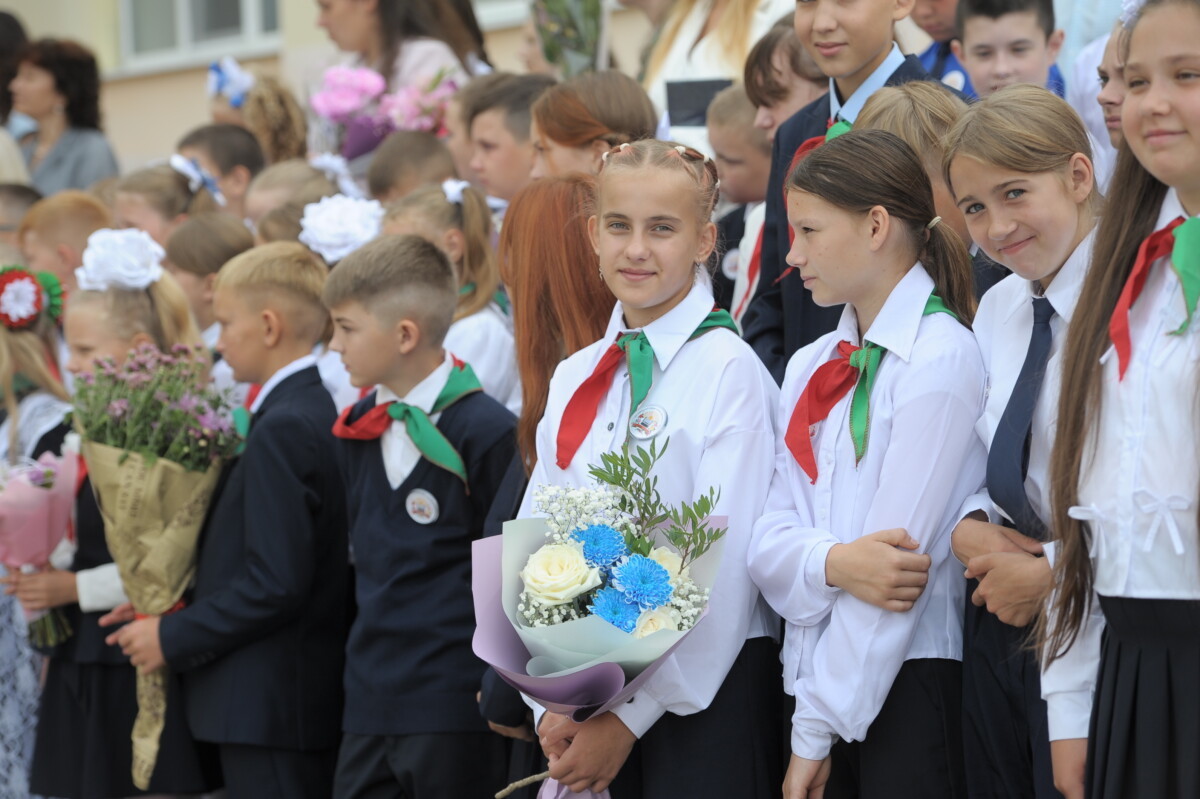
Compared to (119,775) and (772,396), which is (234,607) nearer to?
(119,775)

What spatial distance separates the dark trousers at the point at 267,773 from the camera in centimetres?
449

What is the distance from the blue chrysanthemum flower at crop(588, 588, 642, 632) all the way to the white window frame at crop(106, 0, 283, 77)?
11452mm

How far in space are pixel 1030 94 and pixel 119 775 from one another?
3.62 m

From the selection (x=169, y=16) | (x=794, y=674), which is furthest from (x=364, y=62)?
(x=169, y=16)

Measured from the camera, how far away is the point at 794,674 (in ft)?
10.3

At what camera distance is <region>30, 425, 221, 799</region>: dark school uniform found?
4656mm

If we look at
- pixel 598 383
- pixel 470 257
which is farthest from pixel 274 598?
pixel 598 383

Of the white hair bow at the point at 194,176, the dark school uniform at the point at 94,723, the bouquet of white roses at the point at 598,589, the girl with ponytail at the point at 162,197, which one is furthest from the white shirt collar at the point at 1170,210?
the white hair bow at the point at 194,176

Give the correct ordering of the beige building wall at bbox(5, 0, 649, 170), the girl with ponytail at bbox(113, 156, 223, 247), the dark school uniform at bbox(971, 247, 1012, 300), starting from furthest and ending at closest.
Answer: the beige building wall at bbox(5, 0, 649, 170) < the girl with ponytail at bbox(113, 156, 223, 247) < the dark school uniform at bbox(971, 247, 1012, 300)

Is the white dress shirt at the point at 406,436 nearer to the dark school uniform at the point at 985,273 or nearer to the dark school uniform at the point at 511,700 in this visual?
the dark school uniform at the point at 511,700

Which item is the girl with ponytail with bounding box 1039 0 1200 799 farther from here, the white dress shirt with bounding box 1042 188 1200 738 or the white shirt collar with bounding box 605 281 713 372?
the white shirt collar with bounding box 605 281 713 372

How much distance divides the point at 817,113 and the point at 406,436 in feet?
4.99

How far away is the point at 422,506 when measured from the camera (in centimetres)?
413

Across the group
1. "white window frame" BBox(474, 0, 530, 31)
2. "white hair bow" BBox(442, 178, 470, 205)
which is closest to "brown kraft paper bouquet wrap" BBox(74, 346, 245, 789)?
"white hair bow" BBox(442, 178, 470, 205)
